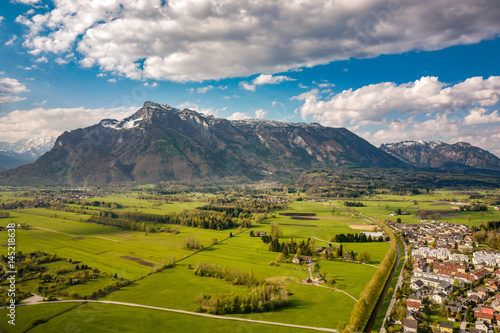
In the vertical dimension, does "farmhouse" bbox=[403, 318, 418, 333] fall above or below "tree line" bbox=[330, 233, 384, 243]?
below

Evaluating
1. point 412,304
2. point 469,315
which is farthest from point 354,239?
point 469,315

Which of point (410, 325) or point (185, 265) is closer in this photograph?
point (410, 325)

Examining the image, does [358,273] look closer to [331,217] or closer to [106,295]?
[106,295]

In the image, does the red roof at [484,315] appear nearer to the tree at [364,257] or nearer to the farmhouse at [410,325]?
the farmhouse at [410,325]

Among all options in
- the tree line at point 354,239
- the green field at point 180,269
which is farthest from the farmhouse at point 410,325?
the tree line at point 354,239

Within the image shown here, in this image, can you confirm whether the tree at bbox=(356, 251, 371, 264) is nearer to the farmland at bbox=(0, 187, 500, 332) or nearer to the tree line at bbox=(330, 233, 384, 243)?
the farmland at bbox=(0, 187, 500, 332)

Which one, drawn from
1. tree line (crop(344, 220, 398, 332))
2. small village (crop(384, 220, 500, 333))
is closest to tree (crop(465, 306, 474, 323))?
small village (crop(384, 220, 500, 333))

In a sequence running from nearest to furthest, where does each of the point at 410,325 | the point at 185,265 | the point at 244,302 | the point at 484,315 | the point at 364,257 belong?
1. the point at 410,325
2. the point at 484,315
3. the point at 244,302
4. the point at 185,265
5. the point at 364,257

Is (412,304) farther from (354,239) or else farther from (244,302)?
(354,239)

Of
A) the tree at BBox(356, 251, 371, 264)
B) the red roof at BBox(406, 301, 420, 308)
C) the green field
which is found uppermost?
the tree at BBox(356, 251, 371, 264)

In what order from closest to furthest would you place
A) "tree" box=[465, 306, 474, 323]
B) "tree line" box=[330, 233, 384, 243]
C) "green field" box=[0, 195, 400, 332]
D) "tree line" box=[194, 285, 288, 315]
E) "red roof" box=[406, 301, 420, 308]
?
"tree" box=[465, 306, 474, 323], "green field" box=[0, 195, 400, 332], "red roof" box=[406, 301, 420, 308], "tree line" box=[194, 285, 288, 315], "tree line" box=[330, 233, 384, 243]
